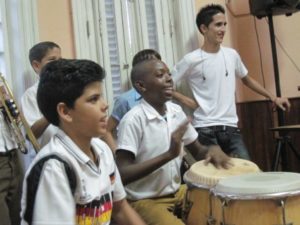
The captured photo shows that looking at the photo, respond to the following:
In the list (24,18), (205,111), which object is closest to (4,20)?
(24,18)

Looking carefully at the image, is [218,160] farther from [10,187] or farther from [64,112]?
[10,187]

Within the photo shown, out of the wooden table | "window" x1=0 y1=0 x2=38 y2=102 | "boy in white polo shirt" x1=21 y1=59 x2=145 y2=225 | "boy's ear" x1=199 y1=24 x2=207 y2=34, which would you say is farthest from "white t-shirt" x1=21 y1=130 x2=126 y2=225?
the wooden table

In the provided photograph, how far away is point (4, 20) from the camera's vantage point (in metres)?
2.69

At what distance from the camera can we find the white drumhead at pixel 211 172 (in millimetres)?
1722

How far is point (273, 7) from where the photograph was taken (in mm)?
3203

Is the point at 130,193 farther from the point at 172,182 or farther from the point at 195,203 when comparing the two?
the point at 195,203

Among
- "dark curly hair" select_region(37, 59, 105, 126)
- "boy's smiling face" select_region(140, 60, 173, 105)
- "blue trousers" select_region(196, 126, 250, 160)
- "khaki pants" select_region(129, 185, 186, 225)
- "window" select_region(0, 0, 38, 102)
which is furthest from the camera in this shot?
"blue trousers" select_region(196, 126, 250, 160)

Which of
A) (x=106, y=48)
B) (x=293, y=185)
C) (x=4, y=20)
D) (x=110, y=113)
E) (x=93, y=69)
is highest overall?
(x=4, y=20)

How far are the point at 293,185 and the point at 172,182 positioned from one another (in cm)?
61

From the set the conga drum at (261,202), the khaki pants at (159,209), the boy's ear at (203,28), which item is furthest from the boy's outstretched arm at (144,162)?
the boy's ear at (203,28)

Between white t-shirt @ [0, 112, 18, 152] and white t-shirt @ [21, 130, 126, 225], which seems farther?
white t-shirt @ [0, 112, 18, 152]

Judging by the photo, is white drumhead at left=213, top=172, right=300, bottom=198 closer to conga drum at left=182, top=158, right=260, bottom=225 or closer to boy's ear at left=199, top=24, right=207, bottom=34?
conga drum at left=182, top=158, right=260, bottom=225

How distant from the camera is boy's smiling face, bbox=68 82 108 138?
1.32 meters

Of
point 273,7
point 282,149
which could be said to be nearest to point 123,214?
point 282,149
